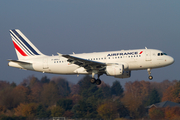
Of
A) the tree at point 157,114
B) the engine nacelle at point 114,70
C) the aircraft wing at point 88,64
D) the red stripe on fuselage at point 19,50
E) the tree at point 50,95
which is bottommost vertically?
the tree at point 157,114

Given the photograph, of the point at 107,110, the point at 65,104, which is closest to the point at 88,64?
the point at 107,110

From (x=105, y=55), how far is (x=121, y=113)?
24.5 meters

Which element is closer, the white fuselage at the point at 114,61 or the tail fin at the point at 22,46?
the white fuselage at the point at 114,61

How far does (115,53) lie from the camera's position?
40.8 meters

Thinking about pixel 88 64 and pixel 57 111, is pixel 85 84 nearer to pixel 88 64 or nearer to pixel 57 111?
pixel 57 111

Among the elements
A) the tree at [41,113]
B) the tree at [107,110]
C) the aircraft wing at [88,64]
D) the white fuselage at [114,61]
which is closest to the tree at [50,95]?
the tree at [41,113]

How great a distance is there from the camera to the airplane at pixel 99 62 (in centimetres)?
3948

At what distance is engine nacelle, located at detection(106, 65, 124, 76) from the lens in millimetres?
38906

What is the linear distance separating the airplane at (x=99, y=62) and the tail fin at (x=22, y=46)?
40cm

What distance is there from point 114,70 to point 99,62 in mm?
2695

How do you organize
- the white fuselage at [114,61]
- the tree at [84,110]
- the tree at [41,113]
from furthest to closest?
the tree at [84,110] < the tree at [41,113] < the white fuselage at [114,61]

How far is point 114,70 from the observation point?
129ft

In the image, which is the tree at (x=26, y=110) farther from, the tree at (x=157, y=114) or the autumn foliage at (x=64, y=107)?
the tree at (x=157, y=114)

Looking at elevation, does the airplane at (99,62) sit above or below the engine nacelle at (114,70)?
above
